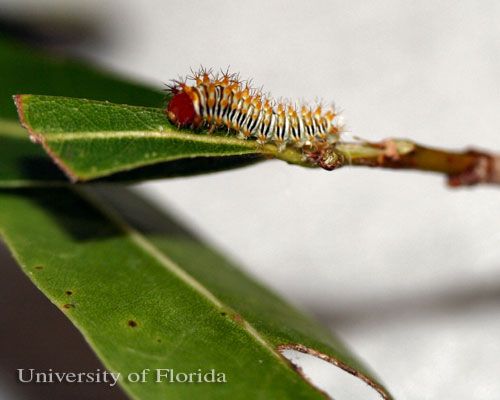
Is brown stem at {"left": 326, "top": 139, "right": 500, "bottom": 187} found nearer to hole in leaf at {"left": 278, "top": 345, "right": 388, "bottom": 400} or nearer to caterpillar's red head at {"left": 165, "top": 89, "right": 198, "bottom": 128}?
caterpillar's red head at {"left": 165, "top": 89, "right": 198, "bottom": 128}

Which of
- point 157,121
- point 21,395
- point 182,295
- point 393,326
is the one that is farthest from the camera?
point 393,326

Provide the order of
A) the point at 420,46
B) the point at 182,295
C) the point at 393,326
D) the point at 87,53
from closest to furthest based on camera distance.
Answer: the point at 182,295 → the point at 393,326 → the point at 420,46 → the point at 87,53

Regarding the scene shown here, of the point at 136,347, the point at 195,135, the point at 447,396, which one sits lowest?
the point at 447,396

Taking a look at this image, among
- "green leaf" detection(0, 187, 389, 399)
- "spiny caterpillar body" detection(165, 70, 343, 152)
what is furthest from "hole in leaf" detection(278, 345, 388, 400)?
"spiny caterpillar body" detection(165, 70, 343, 152)

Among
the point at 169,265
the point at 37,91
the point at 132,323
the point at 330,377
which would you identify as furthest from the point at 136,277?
the point at 37,91


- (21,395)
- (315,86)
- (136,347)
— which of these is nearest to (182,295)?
(136,347)

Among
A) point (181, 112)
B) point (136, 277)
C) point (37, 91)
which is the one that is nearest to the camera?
point (181, 112)

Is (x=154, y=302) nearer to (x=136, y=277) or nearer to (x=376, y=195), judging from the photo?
(x=136, y=277)

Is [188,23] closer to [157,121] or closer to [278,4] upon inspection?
[278,4]
